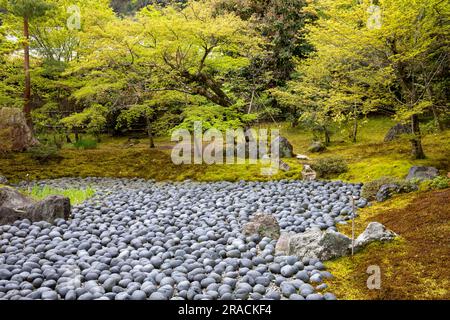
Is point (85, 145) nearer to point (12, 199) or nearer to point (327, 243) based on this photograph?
point (12, 199)

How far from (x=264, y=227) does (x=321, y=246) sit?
37.2 inches

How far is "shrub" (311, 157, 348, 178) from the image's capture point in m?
8.45

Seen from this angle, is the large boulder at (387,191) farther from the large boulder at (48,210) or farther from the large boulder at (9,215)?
the large boulder at (9,215)

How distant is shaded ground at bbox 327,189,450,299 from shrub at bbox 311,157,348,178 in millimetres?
3401

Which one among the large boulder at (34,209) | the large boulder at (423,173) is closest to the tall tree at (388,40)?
the large boulder at (423,173)

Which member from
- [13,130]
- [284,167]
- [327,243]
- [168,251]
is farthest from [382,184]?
[13,130]

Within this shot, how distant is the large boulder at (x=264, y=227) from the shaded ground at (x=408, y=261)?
945 millimetres

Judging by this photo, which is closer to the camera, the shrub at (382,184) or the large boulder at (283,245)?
the large boulder at (283,245)

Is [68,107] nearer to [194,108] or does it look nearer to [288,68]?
[194,108]

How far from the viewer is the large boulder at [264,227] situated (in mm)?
4602

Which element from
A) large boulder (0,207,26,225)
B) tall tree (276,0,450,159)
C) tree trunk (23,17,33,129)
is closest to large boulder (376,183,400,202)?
tall tree (276,0,450,159)

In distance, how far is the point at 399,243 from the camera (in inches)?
153

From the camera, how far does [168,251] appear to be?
419cm
